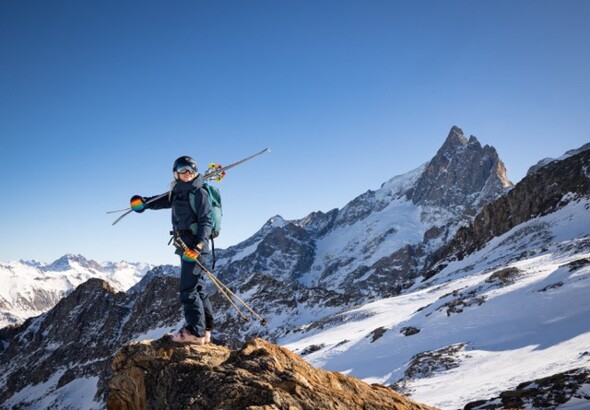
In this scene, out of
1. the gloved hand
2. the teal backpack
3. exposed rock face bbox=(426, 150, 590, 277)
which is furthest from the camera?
exposed rock face bbox=(426, 150, 590, 277)

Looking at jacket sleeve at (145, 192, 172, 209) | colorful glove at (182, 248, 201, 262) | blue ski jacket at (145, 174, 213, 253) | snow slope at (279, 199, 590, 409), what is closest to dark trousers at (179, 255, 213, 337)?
colorful glove at (182, 248, 201, 262)

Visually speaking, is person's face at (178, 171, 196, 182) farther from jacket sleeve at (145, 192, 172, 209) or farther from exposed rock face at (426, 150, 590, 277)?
exposed rock face at (426, 150, 590, 277)

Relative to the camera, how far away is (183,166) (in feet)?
26.2

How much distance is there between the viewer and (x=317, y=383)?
237 inches

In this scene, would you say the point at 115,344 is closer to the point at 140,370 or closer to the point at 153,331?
the point at 153,331

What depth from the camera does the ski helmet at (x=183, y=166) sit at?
8016 mm

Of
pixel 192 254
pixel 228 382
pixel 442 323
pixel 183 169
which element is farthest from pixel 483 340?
pixel 228 382

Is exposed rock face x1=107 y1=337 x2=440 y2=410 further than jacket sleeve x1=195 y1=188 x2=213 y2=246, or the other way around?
jacket sleeve x1=195 y1=188 x2=213 y2=246

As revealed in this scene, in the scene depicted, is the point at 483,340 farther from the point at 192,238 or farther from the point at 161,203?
the point at 161,203

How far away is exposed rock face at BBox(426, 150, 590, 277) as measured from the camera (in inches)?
2768

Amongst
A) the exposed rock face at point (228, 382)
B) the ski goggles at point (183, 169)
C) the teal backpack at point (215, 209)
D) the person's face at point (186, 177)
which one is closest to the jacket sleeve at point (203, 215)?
the teal backpack at point (215, 209)

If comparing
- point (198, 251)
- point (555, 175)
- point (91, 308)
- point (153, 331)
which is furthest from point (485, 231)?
point (91, 308)

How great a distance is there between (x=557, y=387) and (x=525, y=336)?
14544mm

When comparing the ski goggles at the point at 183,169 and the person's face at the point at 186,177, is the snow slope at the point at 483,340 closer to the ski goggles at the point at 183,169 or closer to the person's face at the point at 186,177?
the person's face at the point at 186,177
